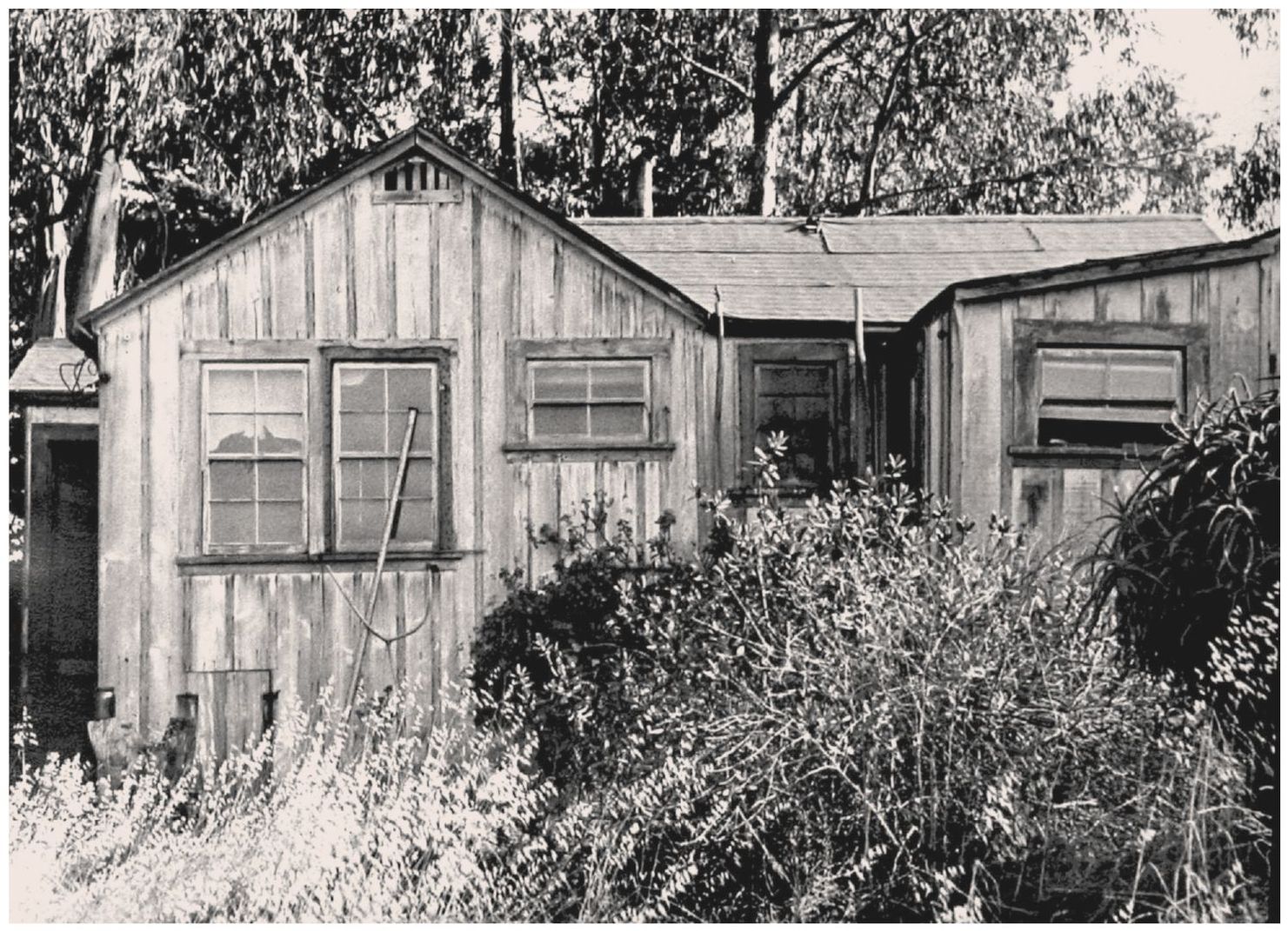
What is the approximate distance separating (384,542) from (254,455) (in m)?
1.26

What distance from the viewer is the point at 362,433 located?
39.1 ft

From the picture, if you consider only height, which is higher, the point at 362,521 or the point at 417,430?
the point at 417,430

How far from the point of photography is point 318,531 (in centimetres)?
1181

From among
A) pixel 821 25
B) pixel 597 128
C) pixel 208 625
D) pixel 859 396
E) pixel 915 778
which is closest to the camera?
pixel 915 778

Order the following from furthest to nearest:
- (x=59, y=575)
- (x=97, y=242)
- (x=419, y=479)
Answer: (x=97, y=242) < (x=59, y=575) < (x=419, y=479)

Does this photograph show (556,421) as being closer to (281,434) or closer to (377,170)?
(281,434)

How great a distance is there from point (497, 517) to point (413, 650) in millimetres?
1135

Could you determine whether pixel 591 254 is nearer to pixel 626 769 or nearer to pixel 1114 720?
pixel 626 769

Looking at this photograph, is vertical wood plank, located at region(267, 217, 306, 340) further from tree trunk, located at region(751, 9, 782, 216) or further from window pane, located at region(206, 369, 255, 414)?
tree trunk, located at region(751, 9, 782, 216)

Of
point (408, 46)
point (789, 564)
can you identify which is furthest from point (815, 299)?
point (408, 46)

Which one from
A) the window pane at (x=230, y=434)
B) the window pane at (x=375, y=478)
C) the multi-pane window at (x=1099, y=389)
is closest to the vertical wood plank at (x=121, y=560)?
the window pane at (x=230, y=434)

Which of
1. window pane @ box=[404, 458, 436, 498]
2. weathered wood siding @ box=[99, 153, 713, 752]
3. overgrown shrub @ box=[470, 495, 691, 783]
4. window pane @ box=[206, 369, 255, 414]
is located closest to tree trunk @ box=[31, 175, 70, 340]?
weathered wood siding @ box=[99, 153, 713, 752]

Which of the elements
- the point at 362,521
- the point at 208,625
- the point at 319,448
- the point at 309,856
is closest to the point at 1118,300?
the point at 362,521

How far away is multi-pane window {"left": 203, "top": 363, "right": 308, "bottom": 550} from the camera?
1181cm
